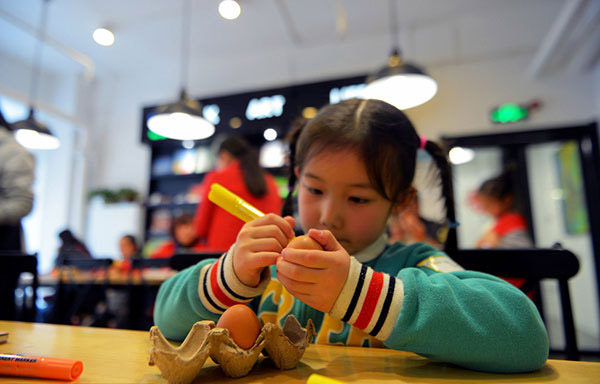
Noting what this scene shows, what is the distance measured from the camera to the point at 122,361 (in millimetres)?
437

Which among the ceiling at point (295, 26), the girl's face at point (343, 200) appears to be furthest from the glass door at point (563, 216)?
the girl's face at point (343, 200)

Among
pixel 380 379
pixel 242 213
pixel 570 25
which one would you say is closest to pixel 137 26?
pixel 570 25

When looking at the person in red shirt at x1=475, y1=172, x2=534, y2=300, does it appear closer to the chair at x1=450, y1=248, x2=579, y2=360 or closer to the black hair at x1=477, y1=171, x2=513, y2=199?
the black hair at x1=477, y1=171, x2=513, y2=199

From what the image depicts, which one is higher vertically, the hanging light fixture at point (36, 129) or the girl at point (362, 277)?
the hanging light fixture at point (36, 129)

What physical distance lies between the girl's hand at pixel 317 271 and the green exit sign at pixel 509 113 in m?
4.19

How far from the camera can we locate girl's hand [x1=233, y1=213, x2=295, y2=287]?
0.51 meters

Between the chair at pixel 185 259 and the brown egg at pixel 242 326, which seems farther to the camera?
the chair at pixel 185 259

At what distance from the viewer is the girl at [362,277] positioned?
45 centimetres

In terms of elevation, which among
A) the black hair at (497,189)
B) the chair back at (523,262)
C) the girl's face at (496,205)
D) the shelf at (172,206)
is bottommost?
the chair back at (523,262)

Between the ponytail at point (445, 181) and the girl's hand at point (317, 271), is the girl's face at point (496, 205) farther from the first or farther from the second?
the girl's hand at point (317, 271)

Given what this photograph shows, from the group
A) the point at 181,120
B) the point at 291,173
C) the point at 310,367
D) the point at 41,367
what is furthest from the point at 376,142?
the point at 181,120

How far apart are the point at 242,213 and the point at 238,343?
0.69 ft

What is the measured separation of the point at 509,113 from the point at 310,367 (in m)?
4.31

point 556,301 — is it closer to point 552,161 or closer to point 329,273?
point 552,161
